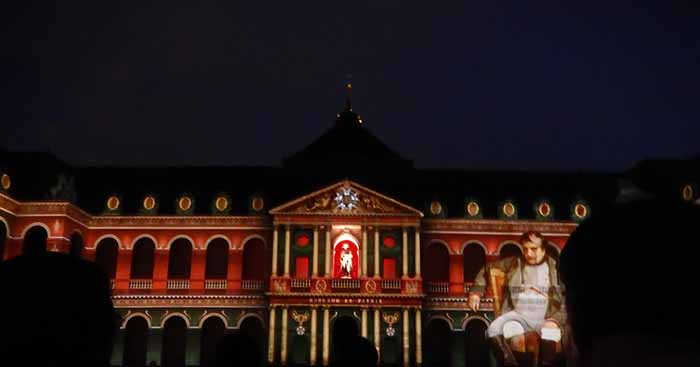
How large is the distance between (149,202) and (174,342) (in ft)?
25.6

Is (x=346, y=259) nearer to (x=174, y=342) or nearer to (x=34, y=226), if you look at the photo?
(x=174, y=342)

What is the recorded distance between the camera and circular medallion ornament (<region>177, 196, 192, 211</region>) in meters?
39.9

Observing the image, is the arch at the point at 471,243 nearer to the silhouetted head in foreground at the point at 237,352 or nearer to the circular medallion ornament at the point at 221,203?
the circular medallion ornament at the point at 221,203

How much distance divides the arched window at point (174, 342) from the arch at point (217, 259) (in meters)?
3.03

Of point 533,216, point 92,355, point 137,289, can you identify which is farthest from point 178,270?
point 92,355

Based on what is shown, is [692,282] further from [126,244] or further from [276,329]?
[126,244]

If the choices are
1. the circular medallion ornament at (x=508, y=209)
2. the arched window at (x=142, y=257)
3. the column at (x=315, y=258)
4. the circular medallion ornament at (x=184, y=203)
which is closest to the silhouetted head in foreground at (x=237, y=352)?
the column at (x=315, y=258)

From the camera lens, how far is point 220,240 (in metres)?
40.0

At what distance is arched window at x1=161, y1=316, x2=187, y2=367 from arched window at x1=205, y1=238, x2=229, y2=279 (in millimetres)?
3032

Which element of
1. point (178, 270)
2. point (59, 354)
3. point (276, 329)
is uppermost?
point (178, 270)

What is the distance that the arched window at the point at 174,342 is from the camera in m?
38.5

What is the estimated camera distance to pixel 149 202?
40094 mm

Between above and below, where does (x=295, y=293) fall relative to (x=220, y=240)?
below

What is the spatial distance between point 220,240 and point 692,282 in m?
39.7
